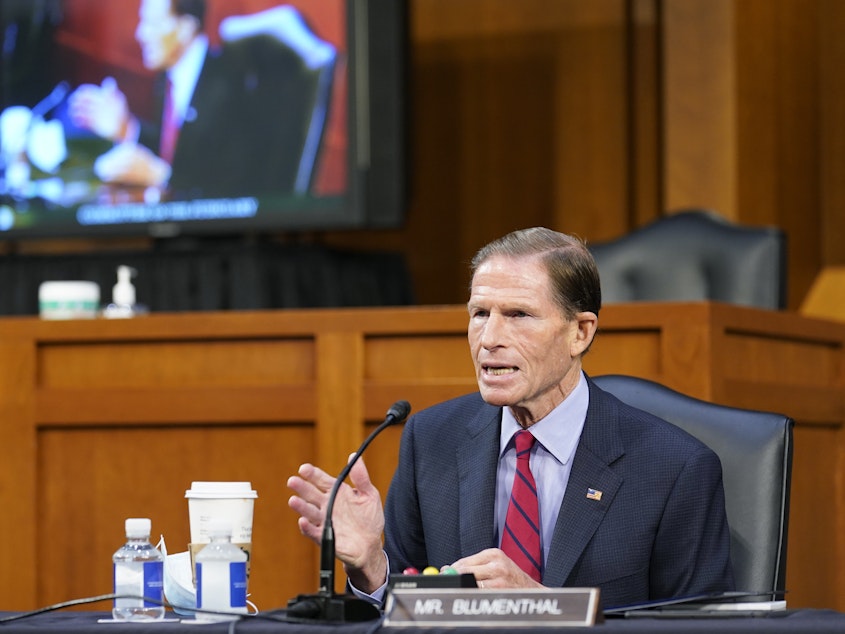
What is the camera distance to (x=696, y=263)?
4492 millimetres

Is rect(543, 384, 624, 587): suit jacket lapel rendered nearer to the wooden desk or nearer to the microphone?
the microphone

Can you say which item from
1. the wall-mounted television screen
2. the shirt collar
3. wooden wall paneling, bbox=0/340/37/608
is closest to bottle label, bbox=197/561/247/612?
the shirt collar

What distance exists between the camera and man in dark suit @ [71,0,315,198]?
5297mm

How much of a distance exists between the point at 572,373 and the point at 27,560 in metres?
1.91

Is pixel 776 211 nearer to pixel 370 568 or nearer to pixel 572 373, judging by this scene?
pixel 572 373

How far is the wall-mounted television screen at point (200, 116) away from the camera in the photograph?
17.1 feet

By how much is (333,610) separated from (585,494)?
2.24 feet

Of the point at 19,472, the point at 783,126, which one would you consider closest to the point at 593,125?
the point at 783,126

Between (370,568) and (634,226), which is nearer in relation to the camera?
(370,568)

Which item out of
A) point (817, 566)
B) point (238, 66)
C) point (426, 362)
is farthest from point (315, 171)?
point (817, 566)

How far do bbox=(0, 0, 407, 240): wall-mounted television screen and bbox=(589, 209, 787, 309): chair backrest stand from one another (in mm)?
961

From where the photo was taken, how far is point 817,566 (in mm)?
3734

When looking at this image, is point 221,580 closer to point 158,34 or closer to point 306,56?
point 306,56

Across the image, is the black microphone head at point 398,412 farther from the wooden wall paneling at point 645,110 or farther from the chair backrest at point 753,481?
the wooden wall paneling at point 645,110
